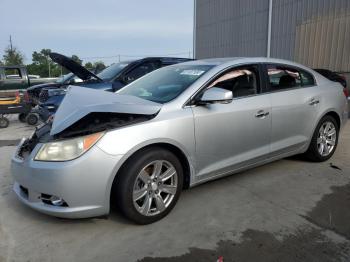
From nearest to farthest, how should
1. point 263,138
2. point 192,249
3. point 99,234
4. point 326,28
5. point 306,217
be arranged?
point 192,249, point 99,234, point 306,217, point 263,138, point 326,28

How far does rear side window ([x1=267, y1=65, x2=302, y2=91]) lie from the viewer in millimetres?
4270

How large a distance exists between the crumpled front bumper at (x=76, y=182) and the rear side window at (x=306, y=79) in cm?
292

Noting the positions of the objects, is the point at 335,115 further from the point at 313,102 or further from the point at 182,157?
the point at 182,157

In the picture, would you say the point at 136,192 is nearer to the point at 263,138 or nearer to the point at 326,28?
the point at 263,138

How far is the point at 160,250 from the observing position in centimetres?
284

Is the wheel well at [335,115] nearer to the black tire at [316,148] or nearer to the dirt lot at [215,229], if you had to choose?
the black tire at [316,148]

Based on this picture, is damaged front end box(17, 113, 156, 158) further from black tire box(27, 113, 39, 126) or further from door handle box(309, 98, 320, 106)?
black tire box(27, 113, 39, 126)

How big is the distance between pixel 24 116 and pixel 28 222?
26.9ft

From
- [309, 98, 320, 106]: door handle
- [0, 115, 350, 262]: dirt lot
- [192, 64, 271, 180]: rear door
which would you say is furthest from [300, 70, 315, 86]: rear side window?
[0, 115, 350, 262]: dirt lot

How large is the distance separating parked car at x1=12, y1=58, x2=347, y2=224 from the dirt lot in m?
0.23

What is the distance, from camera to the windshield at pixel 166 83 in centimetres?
365

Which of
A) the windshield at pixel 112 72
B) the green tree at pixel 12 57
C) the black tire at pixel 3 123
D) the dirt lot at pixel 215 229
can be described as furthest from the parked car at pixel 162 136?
the green tree at pixel 12 57

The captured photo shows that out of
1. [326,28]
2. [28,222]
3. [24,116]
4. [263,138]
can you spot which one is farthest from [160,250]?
[326,28]

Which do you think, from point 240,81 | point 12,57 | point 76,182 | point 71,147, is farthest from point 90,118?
point 12,57
